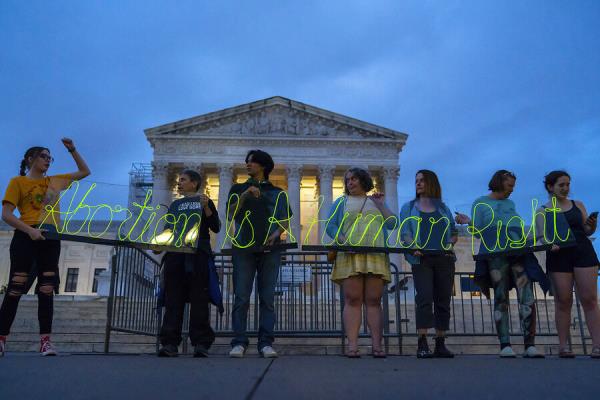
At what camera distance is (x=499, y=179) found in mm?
6816

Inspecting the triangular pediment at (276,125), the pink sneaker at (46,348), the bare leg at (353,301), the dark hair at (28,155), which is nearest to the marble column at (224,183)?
the triangular pediment at (276,125)

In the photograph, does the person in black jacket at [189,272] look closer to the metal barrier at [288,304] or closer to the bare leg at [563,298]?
the metal barrier at [288,304]

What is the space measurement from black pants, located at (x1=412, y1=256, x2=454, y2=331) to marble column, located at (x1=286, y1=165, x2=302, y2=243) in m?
27.6

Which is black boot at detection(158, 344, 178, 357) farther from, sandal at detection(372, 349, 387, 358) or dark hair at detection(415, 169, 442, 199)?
dark hair at detection(415, 169, 442, 199)

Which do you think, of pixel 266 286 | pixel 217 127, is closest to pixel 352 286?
pixel 266 286

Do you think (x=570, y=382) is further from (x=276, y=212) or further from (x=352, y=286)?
(x=276, y=212)

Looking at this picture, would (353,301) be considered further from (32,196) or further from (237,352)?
(32,196)

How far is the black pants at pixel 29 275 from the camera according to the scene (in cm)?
590

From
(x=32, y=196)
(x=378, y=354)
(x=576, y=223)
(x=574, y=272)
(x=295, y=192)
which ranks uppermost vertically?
(x=295, y=192)

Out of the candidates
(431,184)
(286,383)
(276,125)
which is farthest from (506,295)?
(276,125)

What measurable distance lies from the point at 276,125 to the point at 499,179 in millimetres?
32973

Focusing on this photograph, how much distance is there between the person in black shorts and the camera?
641 centimetres

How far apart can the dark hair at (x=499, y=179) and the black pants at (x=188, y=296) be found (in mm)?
3741

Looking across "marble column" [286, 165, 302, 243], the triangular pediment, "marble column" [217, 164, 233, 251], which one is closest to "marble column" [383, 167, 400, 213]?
the triangular pediment
